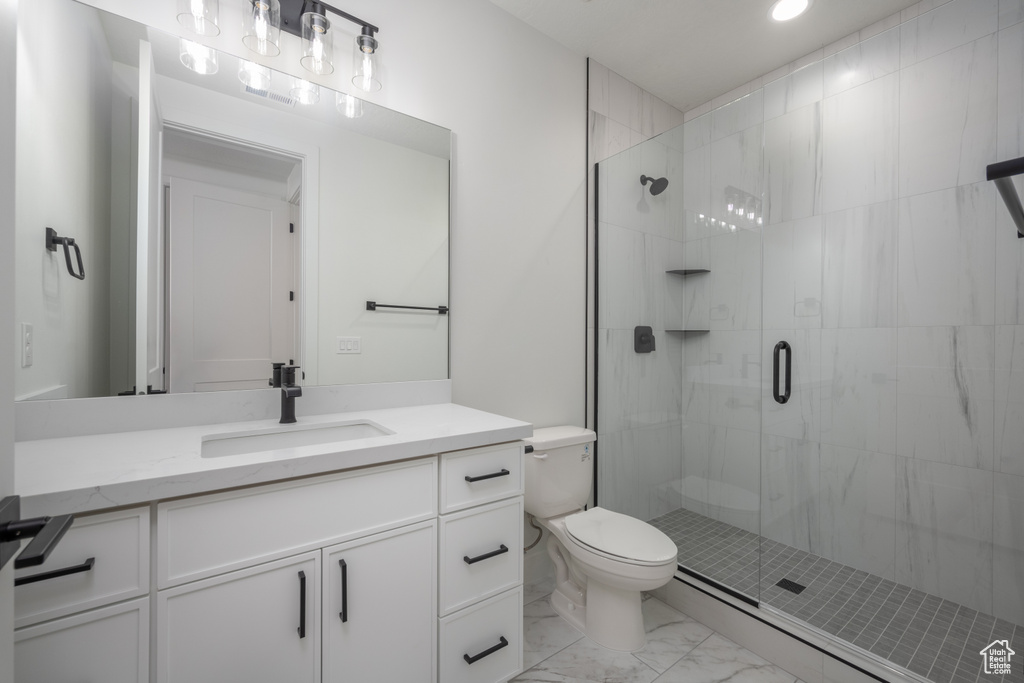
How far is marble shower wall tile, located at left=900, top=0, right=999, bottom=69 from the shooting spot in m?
1.48

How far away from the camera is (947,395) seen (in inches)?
65.2

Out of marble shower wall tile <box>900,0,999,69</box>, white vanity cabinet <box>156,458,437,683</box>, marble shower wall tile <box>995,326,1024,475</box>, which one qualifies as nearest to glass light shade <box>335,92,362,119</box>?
white vanity cabinet <box>156,458,437,683</box>

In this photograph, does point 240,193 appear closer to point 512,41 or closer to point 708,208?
point 512,41

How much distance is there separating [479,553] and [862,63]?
2.49 meters

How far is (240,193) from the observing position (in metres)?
1.40

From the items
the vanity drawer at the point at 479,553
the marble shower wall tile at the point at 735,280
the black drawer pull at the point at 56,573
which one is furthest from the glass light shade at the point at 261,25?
the marble shower wall tile at the point at 735,280

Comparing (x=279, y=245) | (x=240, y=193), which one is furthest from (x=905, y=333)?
(x=240, y=193)

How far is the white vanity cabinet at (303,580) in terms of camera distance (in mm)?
→ 871

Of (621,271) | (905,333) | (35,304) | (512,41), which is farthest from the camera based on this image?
(621,271)

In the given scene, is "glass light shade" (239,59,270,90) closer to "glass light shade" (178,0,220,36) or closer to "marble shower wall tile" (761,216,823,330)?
"glass light shade" (178,0,220,36)

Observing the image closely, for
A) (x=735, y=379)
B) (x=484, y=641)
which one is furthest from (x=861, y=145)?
(x=484, y=641)

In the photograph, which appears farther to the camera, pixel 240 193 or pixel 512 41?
pixel 512 41

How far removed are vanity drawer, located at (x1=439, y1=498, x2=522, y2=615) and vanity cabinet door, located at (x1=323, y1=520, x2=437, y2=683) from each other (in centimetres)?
4

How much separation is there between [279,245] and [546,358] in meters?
1.24
